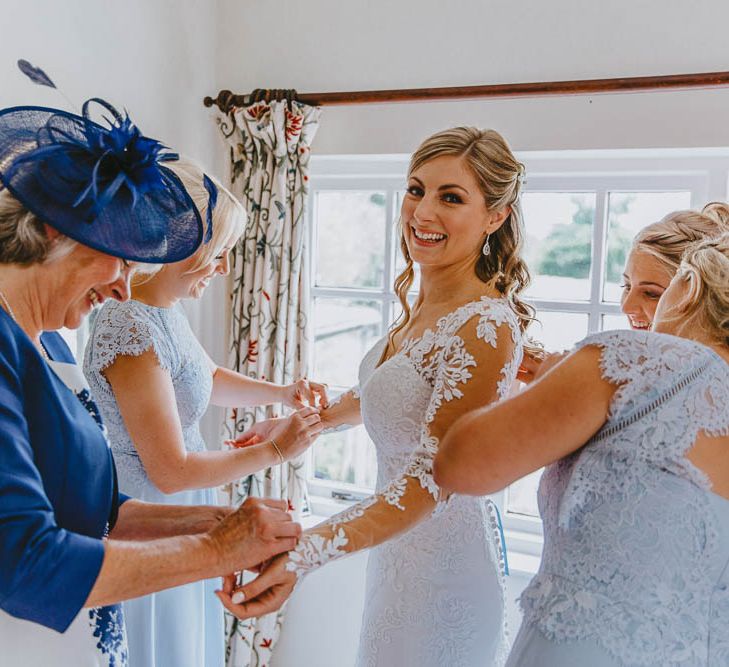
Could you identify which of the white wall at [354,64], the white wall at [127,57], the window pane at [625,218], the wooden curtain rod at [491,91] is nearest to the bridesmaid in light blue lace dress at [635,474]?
the wooden curtain rod at [491,91]

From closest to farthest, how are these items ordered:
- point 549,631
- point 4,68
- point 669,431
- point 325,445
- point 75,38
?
point 669,431
point 549,631
point 4,68
point 75,38
point 325,445

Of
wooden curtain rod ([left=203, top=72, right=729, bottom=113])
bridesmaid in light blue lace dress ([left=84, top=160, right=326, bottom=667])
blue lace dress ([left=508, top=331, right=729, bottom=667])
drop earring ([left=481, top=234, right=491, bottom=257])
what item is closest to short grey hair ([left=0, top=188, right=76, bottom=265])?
bridesmaid in light blue lace dress ([left=84, top=160, right=326, bottom=667])

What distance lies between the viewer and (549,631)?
1.13 m

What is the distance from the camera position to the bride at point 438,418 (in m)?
1.42

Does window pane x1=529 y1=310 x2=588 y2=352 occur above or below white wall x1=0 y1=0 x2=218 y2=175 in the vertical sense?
below

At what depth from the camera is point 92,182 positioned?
1.10m

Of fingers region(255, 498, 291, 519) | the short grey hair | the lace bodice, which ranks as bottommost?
fingers region(255, 498, 291, 519)

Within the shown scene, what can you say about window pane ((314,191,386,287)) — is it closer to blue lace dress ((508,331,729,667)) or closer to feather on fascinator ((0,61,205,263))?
feather on fascinator ((0,61,205,263))

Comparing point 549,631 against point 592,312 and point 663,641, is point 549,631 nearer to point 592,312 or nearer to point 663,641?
point 663,641

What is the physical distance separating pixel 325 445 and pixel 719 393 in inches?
88.6

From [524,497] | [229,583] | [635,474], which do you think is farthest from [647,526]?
[524,497]

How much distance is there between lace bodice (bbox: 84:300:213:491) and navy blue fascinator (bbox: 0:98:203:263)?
0.55 m

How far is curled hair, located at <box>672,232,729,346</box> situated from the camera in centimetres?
110

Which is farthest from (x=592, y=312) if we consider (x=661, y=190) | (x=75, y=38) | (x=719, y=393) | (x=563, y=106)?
(x=75, y=38)
